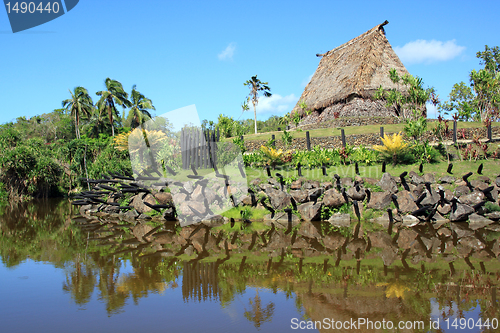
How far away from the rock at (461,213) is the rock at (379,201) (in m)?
1.98

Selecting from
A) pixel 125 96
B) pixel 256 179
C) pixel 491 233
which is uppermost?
pixel 125 96

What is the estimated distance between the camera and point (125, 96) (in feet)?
135

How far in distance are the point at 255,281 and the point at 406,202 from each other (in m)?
7.55

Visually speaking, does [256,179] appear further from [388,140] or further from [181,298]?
[181,298]

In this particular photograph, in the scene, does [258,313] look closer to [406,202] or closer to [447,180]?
[406,202]

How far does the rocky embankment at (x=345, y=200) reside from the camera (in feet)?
37.3

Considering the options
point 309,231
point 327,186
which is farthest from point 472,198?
point 309,231

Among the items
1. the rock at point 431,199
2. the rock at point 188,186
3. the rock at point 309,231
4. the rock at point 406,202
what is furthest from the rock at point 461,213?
the rock at point 188,186

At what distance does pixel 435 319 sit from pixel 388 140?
1075cm

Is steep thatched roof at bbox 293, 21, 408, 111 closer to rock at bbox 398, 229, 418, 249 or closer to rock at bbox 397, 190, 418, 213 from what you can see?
rock at bbox 397, 190, 418, 213

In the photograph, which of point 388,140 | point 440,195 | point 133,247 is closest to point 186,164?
point 133,247

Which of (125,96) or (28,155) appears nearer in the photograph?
(28,155)

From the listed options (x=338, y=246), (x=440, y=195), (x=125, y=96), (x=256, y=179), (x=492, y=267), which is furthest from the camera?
(x=125, y=96)

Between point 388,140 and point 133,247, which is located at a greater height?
point 388,140
